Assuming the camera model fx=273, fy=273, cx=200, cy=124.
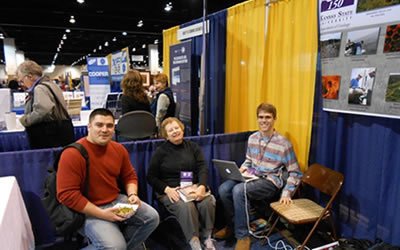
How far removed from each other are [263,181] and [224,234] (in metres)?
0.61

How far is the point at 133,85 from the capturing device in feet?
10.9

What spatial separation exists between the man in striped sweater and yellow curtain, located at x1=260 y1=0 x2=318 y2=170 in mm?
319

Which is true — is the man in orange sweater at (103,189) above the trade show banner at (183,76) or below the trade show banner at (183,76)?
below

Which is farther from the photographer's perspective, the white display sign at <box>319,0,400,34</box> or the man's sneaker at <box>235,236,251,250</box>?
the man's sneaker at <box>235,236,251,250</box>

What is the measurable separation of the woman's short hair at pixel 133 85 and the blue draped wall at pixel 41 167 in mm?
1077

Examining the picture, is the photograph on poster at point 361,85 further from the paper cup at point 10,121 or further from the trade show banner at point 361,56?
the paper cup at point 10,121

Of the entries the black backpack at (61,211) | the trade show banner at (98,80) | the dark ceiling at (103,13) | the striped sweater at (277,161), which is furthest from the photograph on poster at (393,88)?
the trade show banner at (98,80)

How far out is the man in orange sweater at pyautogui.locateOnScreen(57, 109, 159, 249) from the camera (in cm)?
170

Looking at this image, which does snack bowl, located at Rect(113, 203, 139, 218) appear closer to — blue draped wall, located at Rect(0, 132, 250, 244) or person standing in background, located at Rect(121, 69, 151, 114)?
blue draped wall, located at Rect(0, 132, 250, 244)

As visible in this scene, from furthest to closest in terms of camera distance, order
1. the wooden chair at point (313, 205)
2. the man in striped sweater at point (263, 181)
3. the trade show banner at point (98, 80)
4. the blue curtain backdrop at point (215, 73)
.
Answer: the trade show banner at point (98, 80) < the blue curtain backdrop at point (215, 73) < the man in striped sweater at point (263, 181) < the wooden chair at point (313, 205)

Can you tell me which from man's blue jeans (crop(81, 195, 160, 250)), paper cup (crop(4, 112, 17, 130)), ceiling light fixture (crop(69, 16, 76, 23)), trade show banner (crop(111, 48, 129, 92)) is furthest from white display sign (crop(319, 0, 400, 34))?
ceiling light fixture (crop(69, 16, 76, 23))

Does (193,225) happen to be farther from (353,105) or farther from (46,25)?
(46,25)

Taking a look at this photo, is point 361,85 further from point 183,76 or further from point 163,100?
point 183,76

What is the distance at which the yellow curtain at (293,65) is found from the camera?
243 cm
